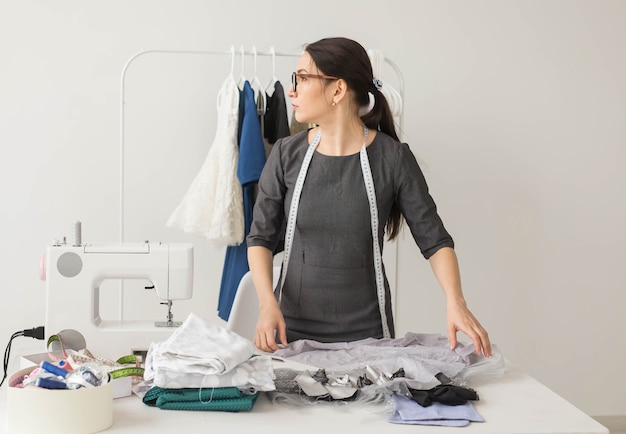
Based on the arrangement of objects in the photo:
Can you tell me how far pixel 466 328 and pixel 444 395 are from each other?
1.00 ft

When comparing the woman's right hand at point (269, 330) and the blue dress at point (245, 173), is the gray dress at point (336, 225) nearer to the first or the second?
the woman's right hand at point (269, 330)

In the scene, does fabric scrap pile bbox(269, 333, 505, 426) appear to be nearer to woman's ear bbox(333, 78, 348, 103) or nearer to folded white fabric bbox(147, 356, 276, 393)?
folded white fabric bbox(147, 356, 276, 393)

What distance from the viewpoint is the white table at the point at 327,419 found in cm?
159

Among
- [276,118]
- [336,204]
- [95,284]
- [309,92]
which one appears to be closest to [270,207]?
[336,204]

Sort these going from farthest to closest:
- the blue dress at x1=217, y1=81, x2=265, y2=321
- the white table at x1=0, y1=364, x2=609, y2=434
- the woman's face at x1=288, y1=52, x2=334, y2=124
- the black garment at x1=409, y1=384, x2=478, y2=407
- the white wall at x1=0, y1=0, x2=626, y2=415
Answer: the white wall at x1=0, y1=0, x2=626, y2=415 → the blue dress at x1=217, y1=81, x2=265, y2=321 → the woman's face at x1=288, y1=52, x2=334, y2=124 → the black garment at x1=409, y1=384, x2=478, y2=407 → the white table at x1=0, y1=364, x2=609, y2=434

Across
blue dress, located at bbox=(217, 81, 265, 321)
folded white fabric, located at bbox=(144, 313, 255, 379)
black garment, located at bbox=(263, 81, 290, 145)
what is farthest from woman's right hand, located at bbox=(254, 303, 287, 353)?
black garment, located at bbox=(263, 81, 290, 145)

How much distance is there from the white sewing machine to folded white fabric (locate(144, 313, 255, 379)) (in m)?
0.43

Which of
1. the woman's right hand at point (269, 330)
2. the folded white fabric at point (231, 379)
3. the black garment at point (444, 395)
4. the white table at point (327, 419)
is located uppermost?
the woman's right hand at point (269, 330)

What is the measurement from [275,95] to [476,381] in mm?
1775

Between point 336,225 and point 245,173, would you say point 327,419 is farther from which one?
point 245,173

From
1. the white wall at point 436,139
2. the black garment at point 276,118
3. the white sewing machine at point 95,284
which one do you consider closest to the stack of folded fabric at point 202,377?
the white sewing machine at point 95,284

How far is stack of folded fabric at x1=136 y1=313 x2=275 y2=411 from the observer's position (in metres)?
1.67

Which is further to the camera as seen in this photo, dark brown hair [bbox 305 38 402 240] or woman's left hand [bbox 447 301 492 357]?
dark brown hair [bbox 305 38 402 240]

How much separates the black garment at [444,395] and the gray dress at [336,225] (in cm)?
61
